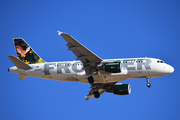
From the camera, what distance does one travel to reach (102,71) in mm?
45688

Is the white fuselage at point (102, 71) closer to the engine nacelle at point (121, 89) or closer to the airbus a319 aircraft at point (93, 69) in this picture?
the airbus a319 aircraft at point (93, 69)

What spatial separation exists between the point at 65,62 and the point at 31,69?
635 cm

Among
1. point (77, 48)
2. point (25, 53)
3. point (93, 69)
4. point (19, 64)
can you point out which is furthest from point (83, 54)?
point (25, 53)

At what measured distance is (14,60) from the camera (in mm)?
46656

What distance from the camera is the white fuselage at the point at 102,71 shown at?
45.7 meters

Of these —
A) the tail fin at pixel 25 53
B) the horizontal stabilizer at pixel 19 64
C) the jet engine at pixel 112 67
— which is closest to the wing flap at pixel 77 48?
the jet engine at pixel 112 67

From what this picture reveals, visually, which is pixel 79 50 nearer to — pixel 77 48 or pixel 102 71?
pixel 77 48

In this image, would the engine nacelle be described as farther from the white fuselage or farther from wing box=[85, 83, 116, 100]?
the white fuselage

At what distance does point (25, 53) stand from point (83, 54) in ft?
48.1

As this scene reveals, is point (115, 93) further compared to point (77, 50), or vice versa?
point (115, 93)

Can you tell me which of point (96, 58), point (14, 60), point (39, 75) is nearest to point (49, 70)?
point (39, 75)

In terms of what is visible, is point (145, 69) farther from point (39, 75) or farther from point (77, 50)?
point (39, 75)

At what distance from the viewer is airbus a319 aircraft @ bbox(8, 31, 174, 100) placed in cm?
4453

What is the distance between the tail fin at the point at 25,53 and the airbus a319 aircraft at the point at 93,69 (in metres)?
1.48
